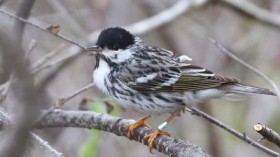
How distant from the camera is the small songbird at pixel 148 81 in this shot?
14.2ft

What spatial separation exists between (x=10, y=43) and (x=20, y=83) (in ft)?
0.44

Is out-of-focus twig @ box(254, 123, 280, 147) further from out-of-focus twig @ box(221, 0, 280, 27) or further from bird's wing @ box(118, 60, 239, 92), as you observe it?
out-of-focus twig @ box(221, 0, 280, 27)

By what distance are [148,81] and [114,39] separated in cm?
42

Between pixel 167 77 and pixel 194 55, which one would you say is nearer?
pixel 167 77

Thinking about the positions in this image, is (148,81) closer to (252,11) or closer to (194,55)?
(252,11)

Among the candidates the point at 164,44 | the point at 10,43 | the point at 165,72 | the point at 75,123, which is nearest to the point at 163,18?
the point at 164,44

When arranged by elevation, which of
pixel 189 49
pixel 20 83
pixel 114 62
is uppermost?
pixel 189 49

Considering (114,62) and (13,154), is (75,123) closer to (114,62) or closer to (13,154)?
(114,62)

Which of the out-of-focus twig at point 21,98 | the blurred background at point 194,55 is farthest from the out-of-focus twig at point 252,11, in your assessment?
the out-of-focus twig at point 21,98

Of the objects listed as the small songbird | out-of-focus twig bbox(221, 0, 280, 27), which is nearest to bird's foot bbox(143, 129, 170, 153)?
the small songbird

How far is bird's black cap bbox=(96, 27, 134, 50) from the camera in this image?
173 inches

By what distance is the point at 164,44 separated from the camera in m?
7.73

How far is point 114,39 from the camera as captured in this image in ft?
14.6

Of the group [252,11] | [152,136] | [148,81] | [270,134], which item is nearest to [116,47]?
[148,81]
